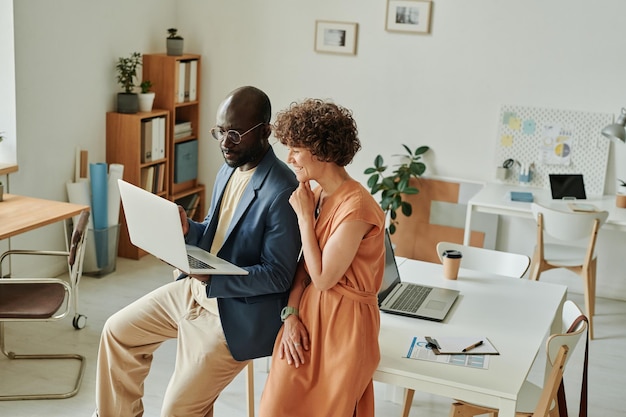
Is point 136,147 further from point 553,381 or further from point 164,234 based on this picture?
point 553,381

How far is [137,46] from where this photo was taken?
224 inches

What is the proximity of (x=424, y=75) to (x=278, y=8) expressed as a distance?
46.5 inches

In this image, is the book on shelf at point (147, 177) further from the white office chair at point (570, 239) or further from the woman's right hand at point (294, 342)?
the woman's right hand at point (294, 342)

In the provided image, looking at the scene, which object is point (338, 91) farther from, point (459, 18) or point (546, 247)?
point (546, 247)

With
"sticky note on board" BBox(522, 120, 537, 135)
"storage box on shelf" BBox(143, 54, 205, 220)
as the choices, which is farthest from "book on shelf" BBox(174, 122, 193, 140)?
"sticky note on board" BBox(522, 120, 537, 135)

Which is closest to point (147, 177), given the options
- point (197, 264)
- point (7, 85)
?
point (7, 85)

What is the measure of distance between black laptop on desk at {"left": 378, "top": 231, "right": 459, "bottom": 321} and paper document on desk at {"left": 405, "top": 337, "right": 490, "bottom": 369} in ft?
0.87

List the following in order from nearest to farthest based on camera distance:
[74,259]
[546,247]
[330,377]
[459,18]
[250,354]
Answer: [330,377]
[250,354]
[74,259]
[546,247]
[459,18]

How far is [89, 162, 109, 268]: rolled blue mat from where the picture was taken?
16.8 feet

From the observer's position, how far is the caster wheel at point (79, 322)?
435 cm

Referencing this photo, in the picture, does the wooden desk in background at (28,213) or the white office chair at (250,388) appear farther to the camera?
the wooden desk in background at (28,213)

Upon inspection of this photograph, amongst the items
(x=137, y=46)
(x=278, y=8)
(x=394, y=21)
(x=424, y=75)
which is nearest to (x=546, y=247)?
(x=424, y=75)

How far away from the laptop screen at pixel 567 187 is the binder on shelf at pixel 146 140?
8.82 feet

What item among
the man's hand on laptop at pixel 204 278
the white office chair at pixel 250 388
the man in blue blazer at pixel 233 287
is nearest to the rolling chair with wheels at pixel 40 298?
the man in blue blazer at pixel 233 287
